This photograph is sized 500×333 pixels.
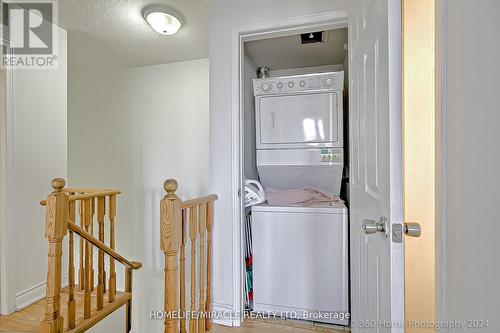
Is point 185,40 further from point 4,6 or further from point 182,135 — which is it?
point 4,6

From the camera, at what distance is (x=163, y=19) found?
91.2 inches

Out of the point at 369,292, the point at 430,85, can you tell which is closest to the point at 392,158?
the point at 430,85

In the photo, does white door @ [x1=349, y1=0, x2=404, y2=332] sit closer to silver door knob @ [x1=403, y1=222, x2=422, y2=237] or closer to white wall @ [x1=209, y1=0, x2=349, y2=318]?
silver door knob @ [x1=403, y1=222, x2=422, y2=237]

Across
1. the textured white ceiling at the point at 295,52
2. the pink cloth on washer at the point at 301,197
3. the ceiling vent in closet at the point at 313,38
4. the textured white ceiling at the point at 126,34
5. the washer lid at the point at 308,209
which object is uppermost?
the textured white ceiling at the point at 126,34

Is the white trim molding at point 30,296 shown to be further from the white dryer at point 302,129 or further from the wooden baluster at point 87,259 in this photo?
the white dryer at point 302,129

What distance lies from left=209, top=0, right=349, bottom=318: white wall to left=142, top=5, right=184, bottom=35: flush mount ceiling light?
0.52 m

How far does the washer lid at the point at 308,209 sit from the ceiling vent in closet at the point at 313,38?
151 cm

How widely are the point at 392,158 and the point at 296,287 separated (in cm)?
153

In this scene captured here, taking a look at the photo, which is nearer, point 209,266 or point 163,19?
point 209,266

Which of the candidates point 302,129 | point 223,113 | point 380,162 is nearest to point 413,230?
point 380,162

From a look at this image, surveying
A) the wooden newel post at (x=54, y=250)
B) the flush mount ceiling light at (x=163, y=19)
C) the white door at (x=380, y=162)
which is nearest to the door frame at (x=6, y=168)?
the wooden newel post at (x=54, y=250)

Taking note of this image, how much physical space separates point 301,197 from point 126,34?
2.39 metres

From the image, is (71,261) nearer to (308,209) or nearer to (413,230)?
(308,209)
